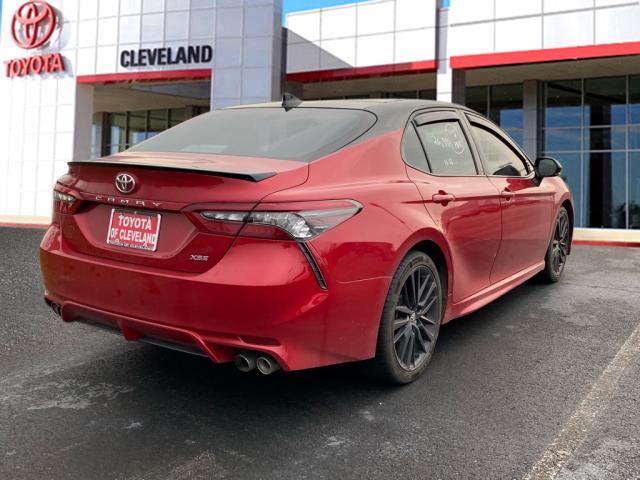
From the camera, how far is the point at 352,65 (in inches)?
693

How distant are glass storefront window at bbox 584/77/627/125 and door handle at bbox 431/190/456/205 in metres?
16.5

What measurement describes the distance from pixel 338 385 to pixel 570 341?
180cm

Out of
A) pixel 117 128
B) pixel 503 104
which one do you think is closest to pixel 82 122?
pixel 117 128

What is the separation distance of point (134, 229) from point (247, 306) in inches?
28.1

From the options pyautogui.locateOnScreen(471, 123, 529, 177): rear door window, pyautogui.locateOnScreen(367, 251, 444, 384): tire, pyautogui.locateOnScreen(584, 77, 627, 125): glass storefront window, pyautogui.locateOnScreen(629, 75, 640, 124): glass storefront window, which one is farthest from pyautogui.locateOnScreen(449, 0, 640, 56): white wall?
pyautogui.locateOnScreen(367, 251, 444, 384): tire

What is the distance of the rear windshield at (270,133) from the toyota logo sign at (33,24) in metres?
20.5

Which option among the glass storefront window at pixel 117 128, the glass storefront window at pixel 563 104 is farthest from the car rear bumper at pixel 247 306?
the glass storefront window at pixel 117 128

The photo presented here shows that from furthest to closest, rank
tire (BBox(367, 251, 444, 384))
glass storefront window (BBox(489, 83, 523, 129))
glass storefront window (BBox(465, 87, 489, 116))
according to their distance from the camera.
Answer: glass storefront window (BBox(465, 87, 489, 116))
glass storefront window (BBox(489, 83, 523, 129))
tire (BBox(367, 251, 444, 384))

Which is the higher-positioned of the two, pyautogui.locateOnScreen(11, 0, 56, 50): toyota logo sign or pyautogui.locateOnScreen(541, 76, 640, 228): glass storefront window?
pyautogui.locateOnScreen(11, 0, 56, 50): toyota logo sign

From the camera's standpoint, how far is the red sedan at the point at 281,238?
8.30 ft

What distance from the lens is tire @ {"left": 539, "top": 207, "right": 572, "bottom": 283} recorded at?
558 cm

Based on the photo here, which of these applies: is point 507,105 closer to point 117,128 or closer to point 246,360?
point 246,360

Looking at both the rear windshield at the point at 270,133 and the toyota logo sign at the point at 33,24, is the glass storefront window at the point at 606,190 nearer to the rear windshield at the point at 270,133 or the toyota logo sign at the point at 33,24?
the rear windshield at the point at 270,133

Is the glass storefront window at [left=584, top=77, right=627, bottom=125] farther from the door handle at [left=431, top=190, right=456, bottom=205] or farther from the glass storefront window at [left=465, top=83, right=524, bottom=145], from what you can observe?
the door handle at [left=431, top=190, right=456, bottom=205]
